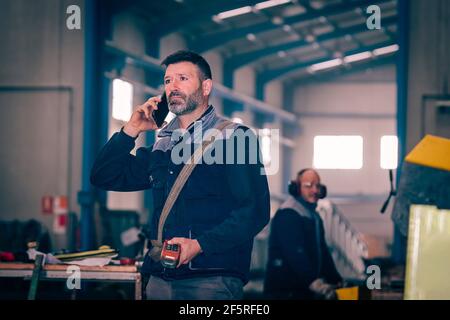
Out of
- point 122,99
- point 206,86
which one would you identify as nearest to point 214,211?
point 206,86

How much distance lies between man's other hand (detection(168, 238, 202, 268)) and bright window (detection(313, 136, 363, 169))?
20.9 metres

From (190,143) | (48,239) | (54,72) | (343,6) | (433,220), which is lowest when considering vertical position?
(48,239)

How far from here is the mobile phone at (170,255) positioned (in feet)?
11.0

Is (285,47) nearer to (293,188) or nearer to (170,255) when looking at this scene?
(293,188)

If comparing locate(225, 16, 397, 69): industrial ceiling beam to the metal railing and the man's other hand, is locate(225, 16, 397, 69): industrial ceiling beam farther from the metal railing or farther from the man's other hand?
the man's other hand

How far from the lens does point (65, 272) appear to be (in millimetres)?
5094

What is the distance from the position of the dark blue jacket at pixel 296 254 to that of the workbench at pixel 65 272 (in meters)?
1.24

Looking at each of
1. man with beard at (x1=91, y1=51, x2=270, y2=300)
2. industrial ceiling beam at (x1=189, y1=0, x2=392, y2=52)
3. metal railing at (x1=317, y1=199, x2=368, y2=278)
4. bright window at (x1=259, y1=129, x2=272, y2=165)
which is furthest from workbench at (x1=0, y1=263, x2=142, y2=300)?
bright window at (x1=259, y1=129, x2=272, y2=165)

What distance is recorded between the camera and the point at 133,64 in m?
12.8

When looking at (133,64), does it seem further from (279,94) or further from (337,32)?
(279,94)

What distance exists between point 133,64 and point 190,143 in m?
9.31

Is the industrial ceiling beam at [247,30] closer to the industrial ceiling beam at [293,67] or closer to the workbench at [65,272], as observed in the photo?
the industrial ceiling beam at [293,67]

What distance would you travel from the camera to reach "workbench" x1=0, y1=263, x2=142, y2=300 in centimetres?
506
